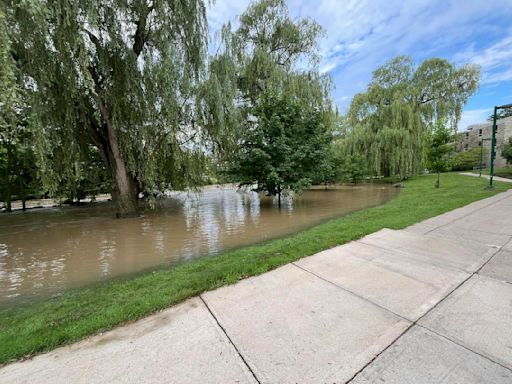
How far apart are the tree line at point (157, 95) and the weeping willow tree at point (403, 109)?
4468mm

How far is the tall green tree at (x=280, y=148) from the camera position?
30.0 ft

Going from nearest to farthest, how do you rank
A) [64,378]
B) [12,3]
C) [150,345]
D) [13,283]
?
1. [64,378]
2. [150,345]
3. [13,283]
4. [12,3]

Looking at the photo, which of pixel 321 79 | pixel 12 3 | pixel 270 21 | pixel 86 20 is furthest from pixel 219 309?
pixel 270 21

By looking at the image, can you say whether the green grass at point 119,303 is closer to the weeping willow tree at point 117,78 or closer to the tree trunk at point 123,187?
the weeping willow tree at point 117,78

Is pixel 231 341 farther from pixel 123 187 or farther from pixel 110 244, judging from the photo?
pixel 123 187

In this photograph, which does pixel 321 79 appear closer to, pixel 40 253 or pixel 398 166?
pixel 398 166

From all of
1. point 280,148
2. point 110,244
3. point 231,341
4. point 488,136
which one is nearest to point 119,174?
point 110,244

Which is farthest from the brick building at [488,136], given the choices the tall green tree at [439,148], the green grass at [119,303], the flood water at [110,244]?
the green grass at [119,303]

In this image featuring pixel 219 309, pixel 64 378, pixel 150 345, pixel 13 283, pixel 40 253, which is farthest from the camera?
pixel 40 253

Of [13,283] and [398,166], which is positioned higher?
[398,166]

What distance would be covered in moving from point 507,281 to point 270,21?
14.4 metres

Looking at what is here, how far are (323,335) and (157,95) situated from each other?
26.8ft

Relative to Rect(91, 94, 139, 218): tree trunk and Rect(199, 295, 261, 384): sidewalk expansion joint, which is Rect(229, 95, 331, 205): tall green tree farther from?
Rect(199, 295, 261, 384): sidewalk expansion joint

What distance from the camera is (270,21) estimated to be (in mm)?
12562
